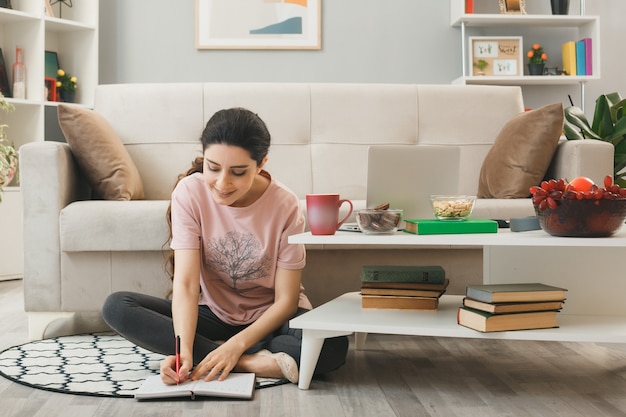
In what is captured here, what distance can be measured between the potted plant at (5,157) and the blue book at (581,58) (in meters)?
3.31

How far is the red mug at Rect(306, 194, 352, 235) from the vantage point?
1.78 meters

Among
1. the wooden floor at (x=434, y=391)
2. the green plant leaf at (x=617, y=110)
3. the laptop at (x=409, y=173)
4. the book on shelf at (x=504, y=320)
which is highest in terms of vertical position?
the green plant leaf at (x=617, y=110)

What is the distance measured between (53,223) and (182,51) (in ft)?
8.10

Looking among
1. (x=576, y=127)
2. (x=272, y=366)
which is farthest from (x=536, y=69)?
(x=272, y=366)

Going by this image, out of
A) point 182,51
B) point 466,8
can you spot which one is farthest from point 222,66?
point 466,8

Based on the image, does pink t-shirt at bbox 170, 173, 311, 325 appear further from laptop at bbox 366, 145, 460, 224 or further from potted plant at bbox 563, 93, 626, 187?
potted plant at bbox 563, 93, 626, 187

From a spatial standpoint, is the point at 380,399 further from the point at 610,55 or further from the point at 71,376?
the point at 610,55

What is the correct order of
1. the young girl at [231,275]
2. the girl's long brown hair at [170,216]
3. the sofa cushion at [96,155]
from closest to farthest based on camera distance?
the young girl at [231,275]
the girl's long brown hair at [170,216]
the sofa cushion at [96,155]

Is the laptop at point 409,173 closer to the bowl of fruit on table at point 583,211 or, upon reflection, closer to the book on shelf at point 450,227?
the book on shelf at point 450,227

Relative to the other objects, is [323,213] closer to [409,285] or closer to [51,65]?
[409,285]

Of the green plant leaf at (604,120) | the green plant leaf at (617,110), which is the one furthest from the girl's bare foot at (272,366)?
the green plant leaf at (617,110)

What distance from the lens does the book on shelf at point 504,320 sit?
1.70 m

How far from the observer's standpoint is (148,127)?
126 inches

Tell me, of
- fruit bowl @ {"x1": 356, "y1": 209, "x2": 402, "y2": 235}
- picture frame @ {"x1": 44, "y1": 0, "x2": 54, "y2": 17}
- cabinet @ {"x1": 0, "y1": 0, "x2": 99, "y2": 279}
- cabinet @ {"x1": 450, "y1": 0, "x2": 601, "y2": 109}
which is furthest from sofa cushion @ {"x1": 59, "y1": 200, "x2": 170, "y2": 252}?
cabinet @ {"x1": 450, "y1": 0, "x2": 601, "y2": 109}
